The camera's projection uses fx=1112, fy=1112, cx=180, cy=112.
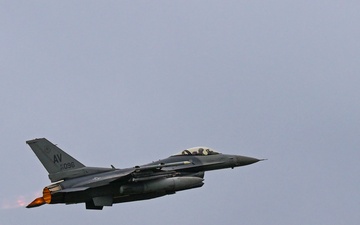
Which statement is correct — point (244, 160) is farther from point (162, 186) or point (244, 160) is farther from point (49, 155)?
point (49, 155)

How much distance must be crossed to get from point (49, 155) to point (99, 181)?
2.72 metres

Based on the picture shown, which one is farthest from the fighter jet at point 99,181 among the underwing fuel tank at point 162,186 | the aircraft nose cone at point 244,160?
the aircraft nose cone at point 244,160

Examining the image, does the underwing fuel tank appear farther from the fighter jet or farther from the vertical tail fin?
the vertical tail fin

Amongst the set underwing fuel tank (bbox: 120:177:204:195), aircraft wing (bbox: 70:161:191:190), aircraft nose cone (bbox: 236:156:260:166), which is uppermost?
aircraft nose cone (bbox: 236:156:260:166)

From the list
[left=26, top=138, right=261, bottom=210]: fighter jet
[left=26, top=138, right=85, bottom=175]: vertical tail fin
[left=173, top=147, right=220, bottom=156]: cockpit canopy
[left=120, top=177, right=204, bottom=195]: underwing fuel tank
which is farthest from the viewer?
[left=173, top=147, right=220, bottom=156]: cockpit canopy

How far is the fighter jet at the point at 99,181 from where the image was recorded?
49719mm

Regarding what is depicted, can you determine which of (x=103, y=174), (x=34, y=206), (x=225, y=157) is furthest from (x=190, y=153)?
(x=34, y=206)

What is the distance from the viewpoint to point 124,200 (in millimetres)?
51531

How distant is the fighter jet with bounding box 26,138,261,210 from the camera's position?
4972 centimetres

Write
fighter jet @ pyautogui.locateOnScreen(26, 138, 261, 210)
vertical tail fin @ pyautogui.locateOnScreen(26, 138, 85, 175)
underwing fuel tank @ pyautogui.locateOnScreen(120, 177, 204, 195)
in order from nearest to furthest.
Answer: fighter jet @ pyautogui.locateOnScreen(26, 138, 261, 210) < underwing fuel tank @ pyautogui.locateOnScreen(120, 177, 204, 195) < vertical tail fin @ pyautogui.locateOnScreen(26, 138, 85, 175)

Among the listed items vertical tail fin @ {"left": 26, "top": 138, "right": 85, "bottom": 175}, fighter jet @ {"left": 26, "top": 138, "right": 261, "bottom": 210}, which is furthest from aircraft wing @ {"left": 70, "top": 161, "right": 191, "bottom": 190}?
vertical tail fin @ {"left": 26, "top": 138, "right": 85, "bottom": 175}

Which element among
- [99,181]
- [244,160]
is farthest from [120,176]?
[244,160]

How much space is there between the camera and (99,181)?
50.0 m

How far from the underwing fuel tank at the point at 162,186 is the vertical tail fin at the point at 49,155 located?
291 cm
